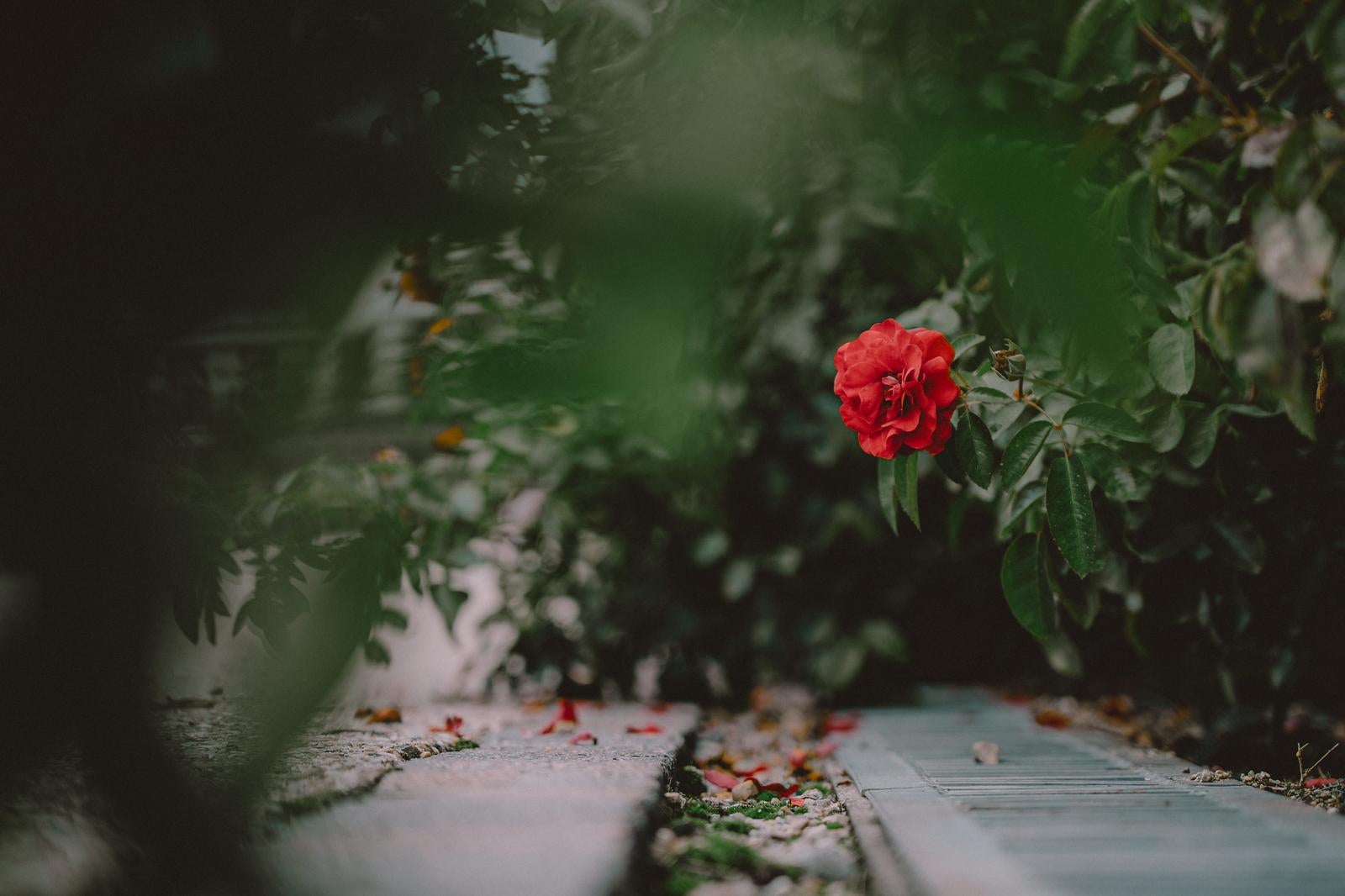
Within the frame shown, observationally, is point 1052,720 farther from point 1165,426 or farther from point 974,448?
point 974,448

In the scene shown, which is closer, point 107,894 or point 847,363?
point 107,894

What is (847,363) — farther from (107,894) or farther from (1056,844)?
(107,894)

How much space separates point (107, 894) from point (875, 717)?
1.76 m

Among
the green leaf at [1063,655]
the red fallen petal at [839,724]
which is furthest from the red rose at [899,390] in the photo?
the red fallen petal at [839,724]

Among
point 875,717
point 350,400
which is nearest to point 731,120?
point 350,400

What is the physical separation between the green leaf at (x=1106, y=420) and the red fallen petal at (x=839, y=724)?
1.03 metres

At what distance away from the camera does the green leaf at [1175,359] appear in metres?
0.90

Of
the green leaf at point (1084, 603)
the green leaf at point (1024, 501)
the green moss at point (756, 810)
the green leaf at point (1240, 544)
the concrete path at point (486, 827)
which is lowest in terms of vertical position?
the green moss at point (756, 810)

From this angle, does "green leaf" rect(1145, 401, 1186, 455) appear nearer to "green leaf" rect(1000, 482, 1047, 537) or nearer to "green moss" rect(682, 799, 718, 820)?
"green leaf" rect(1000, 482, 1047, 537)

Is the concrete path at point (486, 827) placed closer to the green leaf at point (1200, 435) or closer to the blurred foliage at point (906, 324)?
the blurred foliage at point (906, 324)

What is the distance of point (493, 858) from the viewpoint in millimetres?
791

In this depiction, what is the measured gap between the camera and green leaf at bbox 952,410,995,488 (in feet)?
3.07

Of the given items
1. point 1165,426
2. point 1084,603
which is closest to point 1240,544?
point 1084,603

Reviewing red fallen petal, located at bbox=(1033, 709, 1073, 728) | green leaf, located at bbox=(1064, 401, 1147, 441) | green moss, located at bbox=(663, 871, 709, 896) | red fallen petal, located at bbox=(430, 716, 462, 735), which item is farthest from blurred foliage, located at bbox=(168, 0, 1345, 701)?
green moss, located at bbox=(663, 871, 709, 896)
